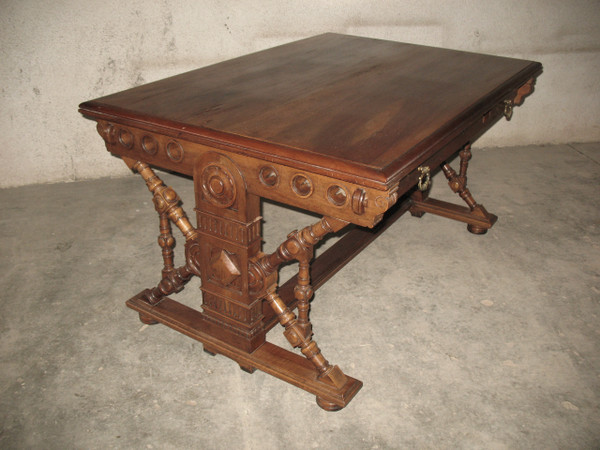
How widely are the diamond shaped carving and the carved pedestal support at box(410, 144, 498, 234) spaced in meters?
1.56

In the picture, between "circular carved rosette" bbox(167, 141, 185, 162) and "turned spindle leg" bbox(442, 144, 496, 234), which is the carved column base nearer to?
"circular carved rosette" bbox(167, 141, 185, 162)

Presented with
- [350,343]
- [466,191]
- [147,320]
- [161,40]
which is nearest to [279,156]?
[350,343]

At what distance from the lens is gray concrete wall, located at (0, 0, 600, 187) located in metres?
3.40

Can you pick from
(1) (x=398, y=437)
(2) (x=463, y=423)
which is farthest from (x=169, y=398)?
(2) (x=463, y=423)

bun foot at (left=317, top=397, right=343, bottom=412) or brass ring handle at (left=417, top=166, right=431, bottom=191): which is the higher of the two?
brass ring handle at (left=417, top=166, right=431, bottom=191)

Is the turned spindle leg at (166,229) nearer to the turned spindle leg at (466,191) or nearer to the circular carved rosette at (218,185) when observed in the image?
the circular carved rosette at (218,185)

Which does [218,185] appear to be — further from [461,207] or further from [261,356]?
[461,207]

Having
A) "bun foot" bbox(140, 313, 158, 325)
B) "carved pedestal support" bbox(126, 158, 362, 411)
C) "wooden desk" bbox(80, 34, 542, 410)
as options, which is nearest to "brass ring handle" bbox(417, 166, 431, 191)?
"wooden desk" bbox(80, 34, 542, 410)

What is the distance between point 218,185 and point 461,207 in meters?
1.84

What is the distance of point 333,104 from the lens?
2.12 metres

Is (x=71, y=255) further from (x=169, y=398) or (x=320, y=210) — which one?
(x=320, y=210)

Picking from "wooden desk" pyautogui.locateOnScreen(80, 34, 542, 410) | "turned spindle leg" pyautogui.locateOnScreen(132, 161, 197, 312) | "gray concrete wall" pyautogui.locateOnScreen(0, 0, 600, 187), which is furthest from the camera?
"gray concrete wall" pyautogui.locateOnScreen(0, 0, 600, 187)

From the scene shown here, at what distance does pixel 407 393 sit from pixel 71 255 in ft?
6.01

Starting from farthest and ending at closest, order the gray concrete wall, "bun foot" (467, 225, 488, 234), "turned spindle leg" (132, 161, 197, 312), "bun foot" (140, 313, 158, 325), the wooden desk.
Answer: the gray concrete wall < "bun foot" (467, 225, 488, 234) < "bun foot" (140, 313, 158, 325) < "turned spindle leg" (132, 161, 197, 312) < the wooden desk
